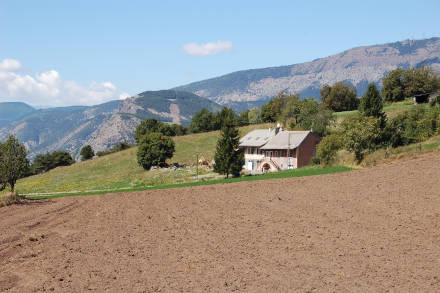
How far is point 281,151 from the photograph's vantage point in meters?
80.2

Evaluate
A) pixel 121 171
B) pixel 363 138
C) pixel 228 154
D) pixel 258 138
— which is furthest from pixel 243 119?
pixel 363 138

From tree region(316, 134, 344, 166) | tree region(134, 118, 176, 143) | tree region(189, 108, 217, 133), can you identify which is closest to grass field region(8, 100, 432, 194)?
tree region(316, 134, 344, 166)

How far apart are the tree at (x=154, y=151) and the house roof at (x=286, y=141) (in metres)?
31.3

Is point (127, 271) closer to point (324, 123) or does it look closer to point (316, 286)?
point (316, 286)

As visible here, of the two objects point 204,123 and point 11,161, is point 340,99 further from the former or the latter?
point 11,161

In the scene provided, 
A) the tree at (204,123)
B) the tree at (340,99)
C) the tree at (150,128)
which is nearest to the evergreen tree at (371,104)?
the tree at (340,99)

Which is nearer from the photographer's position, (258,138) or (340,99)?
(258,138)

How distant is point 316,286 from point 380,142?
175 ft

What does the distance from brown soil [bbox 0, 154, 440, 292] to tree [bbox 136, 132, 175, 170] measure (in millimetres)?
66338

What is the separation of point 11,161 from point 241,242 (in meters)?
32.9

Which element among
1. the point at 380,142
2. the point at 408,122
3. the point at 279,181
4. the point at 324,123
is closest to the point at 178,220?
the point at 279,181

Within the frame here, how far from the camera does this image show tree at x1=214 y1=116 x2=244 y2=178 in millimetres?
67188

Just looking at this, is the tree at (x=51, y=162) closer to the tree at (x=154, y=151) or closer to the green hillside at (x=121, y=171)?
the green hillside at (x=121, y=171)

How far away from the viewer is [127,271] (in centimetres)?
1677
